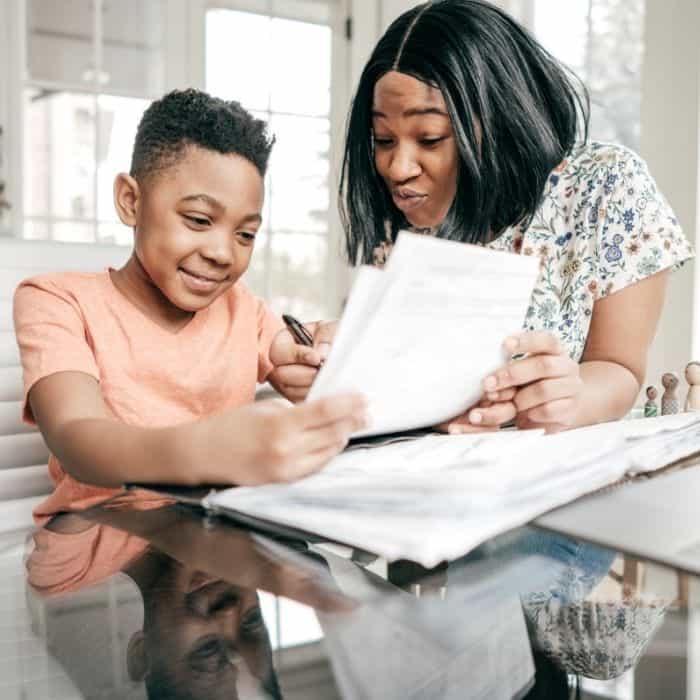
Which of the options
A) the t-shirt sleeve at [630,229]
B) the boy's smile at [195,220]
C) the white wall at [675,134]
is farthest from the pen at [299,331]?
the white wall at [675,134]

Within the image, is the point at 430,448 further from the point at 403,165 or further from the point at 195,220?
the point at 403,165

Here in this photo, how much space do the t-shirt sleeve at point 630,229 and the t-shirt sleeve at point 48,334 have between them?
73cm

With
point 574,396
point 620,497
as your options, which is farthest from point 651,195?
point 620,497

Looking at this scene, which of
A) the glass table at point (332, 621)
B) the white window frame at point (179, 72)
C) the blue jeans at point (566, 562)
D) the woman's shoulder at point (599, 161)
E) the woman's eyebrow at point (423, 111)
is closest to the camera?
the glass table at point (332, 621)

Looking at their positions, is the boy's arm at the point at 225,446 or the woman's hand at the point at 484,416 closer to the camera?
the boy's arm at the point at 225,446

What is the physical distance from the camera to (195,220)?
0.95 m

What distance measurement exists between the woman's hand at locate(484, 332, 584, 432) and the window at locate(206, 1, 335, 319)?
2.99m

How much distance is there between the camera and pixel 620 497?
1.97 ft

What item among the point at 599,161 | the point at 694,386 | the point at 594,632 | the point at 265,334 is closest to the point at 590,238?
the point at 599,161

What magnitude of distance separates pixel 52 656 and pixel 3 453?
92 cm

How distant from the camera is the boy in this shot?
849mm

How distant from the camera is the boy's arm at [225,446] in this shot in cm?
52


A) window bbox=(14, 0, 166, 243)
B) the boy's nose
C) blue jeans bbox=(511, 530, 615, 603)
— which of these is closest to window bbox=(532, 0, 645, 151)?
window bbox=(14, 0, 166, 243)

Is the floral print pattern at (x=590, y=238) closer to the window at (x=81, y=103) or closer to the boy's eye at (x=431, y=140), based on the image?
the boy's eye at (x=431, y=140)
